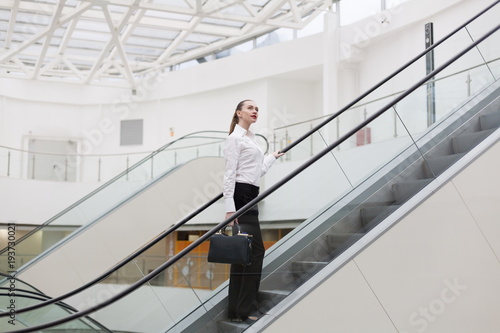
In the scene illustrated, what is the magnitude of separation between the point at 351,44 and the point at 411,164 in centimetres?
1050

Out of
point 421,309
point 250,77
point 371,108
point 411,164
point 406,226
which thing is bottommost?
point 421,309

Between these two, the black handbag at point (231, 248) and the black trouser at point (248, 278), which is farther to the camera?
the black trouser at point (248, 278)

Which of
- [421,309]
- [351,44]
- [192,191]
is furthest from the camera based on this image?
[351,44]

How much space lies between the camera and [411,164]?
514cm

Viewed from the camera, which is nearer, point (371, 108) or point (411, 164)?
A: point (411, 164)

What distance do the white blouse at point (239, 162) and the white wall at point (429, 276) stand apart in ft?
2.97

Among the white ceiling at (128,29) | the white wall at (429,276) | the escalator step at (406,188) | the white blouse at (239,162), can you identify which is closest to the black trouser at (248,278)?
the white blouse at (239,162)

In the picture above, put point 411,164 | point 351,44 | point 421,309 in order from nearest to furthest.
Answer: point 421,309 → point 411,164 → point 351,44

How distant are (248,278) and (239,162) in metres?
0.84

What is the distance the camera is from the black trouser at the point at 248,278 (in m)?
4.51

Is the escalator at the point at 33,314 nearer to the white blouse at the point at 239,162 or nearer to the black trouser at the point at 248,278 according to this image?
the black trouser at the point at 248,278

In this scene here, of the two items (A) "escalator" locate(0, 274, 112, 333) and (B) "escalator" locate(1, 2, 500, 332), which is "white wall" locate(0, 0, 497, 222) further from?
(A) "escalator" locate(0, 274, 112, 333)

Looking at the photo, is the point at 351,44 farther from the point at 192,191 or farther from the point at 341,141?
the point at 341,141

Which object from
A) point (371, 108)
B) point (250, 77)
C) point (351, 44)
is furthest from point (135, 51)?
point (371, 108)
